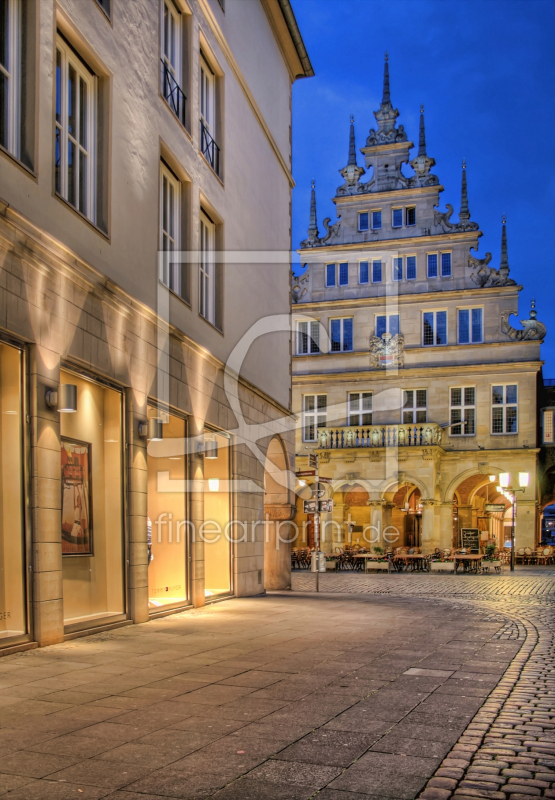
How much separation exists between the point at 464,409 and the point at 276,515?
71.9ft

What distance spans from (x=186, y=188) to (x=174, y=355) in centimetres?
339

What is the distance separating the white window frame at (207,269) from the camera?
16.9 metres

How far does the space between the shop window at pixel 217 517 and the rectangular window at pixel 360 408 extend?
84.2 ft

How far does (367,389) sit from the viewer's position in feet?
141

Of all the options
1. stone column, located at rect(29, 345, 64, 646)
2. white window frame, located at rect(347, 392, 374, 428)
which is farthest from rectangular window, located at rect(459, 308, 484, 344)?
stone column, located at rect(29, 345, 64, 646)

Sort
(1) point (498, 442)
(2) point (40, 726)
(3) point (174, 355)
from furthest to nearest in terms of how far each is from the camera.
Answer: (1) point (498, 442) < (3) point (174, 355) < (2) point (40, 726)

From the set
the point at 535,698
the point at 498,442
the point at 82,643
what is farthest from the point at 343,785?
the point at 498,442

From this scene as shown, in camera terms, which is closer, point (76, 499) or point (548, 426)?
point (76, 499)

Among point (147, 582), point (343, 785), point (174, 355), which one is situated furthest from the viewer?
point (174, 355)

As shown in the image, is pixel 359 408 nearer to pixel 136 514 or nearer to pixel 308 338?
pixel 308 338

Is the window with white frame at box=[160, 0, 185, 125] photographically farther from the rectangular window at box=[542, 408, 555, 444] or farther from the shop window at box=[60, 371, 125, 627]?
the rectangular window at box=[542, 408, 555, 444]

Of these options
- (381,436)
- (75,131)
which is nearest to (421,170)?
(381,436)

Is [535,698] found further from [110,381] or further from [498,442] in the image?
[498,442]

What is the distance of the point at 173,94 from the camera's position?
1510 centimetres
